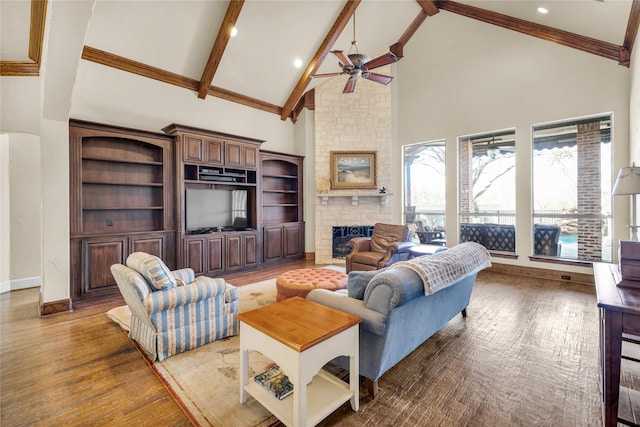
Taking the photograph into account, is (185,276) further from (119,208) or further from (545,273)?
(545,273)

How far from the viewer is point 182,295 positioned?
2504 mm

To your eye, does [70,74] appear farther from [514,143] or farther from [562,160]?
[562,160]

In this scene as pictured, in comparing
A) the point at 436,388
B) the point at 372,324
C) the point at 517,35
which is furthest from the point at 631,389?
the point at 517,35

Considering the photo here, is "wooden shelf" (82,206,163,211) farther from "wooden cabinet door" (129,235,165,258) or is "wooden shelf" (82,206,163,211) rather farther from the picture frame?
the picture frame

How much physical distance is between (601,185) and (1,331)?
27.1 ft

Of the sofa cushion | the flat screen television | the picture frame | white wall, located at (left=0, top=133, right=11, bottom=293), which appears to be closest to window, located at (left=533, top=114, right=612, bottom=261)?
the sofa cushion

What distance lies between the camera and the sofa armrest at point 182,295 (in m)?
2.36

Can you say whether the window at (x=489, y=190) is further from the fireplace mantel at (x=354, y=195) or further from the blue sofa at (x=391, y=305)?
the blue sofa at (x=391, y=305)

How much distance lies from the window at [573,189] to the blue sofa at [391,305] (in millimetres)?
3866

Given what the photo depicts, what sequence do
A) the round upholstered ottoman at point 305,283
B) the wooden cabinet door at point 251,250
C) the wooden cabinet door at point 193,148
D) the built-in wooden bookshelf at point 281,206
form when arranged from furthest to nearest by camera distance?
1. the built-in wooden bookshelf at point 281,206
2. the wooden cabinet door at point 251,250
3. the wooden cabinet door at point 193,148
4. the round upholstered ottoman at point 305,283

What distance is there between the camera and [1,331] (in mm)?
3068

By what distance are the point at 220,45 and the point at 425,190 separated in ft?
16.6

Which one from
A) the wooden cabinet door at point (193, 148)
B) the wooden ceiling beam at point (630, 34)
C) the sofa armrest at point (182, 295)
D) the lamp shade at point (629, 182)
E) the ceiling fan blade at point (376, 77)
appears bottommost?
the sofa armrest at point (182, 295)

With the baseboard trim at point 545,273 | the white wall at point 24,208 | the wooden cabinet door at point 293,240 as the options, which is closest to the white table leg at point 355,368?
the wooden cabinet door at point 293,240
